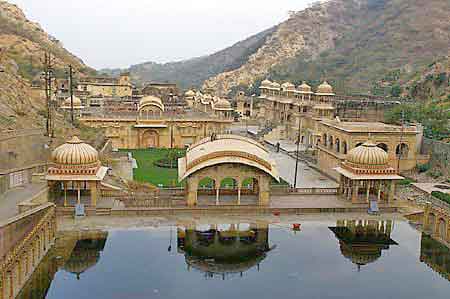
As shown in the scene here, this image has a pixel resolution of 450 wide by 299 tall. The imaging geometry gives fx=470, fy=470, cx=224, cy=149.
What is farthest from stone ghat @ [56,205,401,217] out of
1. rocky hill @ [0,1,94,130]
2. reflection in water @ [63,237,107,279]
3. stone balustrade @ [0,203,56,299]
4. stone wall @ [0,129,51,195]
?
rocky hill @ [0,1,94,130]

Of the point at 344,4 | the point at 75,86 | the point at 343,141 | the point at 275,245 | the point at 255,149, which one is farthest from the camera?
the point at 344,4

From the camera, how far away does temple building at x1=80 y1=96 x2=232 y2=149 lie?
5138 cm

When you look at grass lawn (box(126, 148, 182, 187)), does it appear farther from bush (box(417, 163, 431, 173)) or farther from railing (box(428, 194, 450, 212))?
bush (box(417, 163, 431, 173))

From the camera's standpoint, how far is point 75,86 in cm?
7712

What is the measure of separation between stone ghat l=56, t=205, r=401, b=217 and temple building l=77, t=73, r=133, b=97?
5469cm

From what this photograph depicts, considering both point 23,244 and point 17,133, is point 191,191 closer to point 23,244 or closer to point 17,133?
point 23,244

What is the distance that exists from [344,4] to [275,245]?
489 feet

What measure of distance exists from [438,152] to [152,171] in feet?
77.7

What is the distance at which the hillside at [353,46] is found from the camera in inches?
3691

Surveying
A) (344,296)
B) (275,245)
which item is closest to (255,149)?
(275,245)

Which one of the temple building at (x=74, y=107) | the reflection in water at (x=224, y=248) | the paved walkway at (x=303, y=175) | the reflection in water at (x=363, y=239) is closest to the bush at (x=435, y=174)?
the paved walkway at (x=303, y=175)

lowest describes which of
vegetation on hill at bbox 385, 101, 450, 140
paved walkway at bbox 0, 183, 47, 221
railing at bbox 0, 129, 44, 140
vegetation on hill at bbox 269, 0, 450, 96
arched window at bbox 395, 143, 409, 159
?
paved walkway at bbox 0, 183, 47, 221

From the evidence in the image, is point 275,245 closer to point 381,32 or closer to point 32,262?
point 32,262

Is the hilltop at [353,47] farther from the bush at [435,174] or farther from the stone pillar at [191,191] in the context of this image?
the stone pillar at [191,191]
